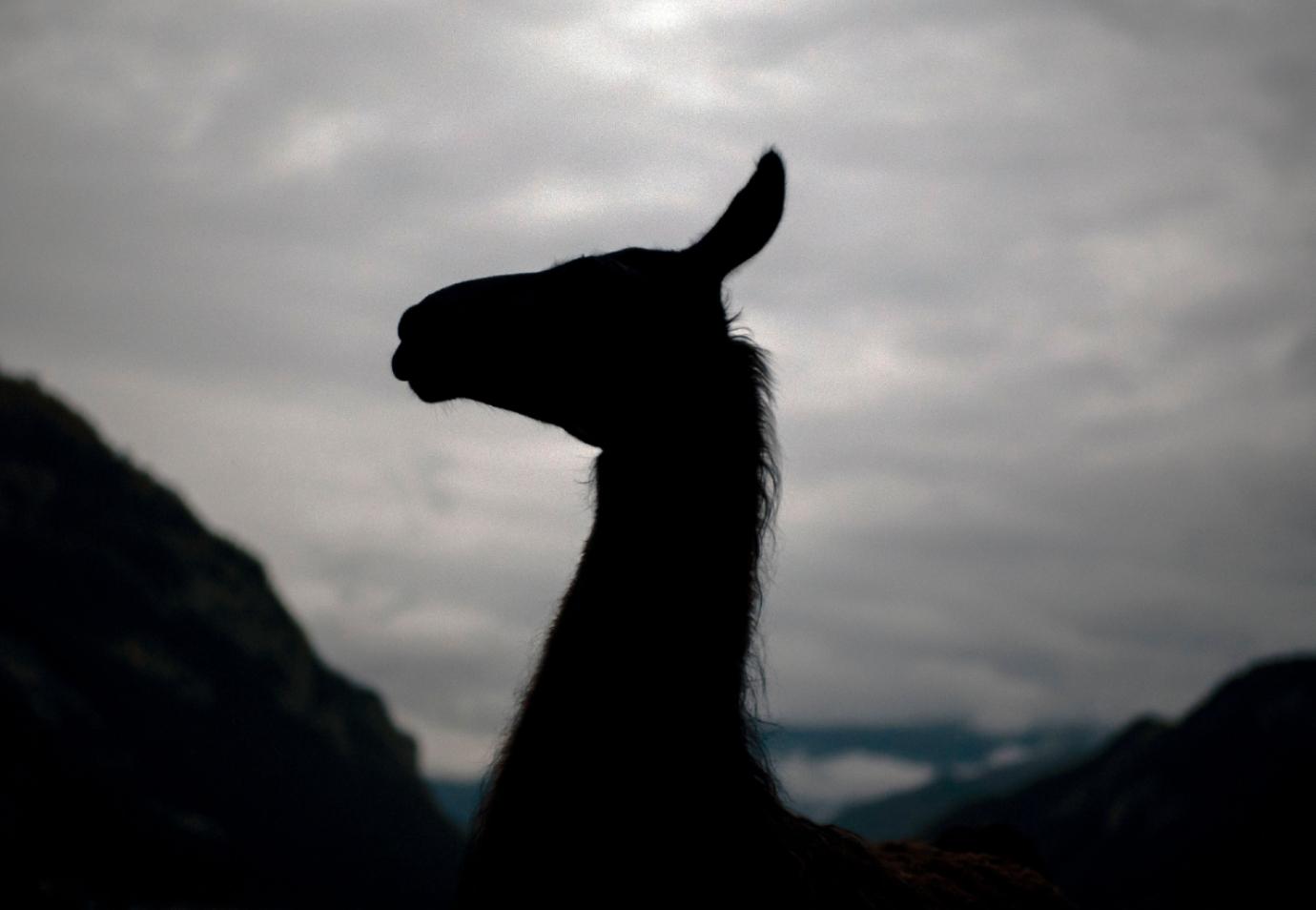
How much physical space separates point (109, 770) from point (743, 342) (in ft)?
239

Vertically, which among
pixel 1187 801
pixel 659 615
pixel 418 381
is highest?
pixel 1187 801

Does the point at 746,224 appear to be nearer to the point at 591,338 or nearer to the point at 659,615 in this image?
the point at 591,338

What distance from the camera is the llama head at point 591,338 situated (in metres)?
4.18

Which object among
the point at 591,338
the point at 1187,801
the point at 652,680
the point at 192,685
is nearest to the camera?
the point at 652,680

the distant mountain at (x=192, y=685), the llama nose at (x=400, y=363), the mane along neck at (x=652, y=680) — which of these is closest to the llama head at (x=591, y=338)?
the llama nose at (x=400, y=363)

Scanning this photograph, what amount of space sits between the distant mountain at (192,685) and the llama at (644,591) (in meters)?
69.3

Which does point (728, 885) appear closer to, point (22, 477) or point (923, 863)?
point (923, 863)

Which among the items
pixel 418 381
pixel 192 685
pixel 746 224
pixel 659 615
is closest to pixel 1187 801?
pixel 192 685

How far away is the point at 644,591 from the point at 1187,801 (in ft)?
323

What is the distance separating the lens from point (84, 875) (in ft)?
160

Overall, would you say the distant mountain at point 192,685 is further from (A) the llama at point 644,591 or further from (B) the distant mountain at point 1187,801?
(A) the llama at point 644,591

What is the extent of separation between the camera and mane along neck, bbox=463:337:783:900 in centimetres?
366

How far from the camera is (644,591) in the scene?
400cm

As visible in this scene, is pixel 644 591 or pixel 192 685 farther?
pixel 192 685
